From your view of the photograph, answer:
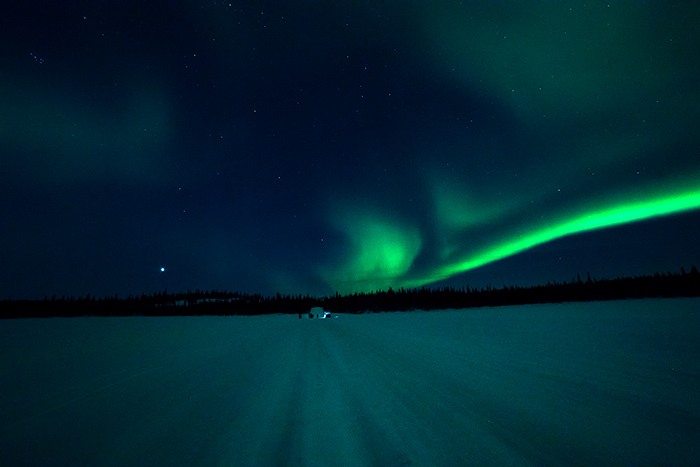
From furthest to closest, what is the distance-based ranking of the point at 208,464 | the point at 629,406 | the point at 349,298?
the point at 349,298
the point at 629,406
the point at 208,464

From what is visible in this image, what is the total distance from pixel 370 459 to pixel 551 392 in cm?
362

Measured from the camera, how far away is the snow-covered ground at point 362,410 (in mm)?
3230

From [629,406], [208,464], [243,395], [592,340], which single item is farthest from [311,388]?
[592,340]

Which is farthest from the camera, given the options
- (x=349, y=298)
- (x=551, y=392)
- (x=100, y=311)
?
(x=349, y=298)

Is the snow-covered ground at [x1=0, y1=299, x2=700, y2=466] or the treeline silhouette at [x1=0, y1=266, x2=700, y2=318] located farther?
the treeline silhouette at [x1=0, y1=266, x2=700, y2=318]

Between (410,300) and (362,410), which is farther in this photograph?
(410,300)

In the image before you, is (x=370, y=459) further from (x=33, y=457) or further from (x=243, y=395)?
(x=33, y=457)

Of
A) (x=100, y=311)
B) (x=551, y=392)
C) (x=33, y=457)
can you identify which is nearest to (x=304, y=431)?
Answer: (x=33, y=457)

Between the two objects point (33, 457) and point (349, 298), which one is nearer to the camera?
point (33, 457)

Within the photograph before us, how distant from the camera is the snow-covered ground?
3230mm

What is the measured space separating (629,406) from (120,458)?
246 inches

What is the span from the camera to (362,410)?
4.48 m

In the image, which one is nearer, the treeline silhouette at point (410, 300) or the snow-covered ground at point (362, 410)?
the snow-covered ground at point (362, 410)

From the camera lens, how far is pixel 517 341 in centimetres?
1095
